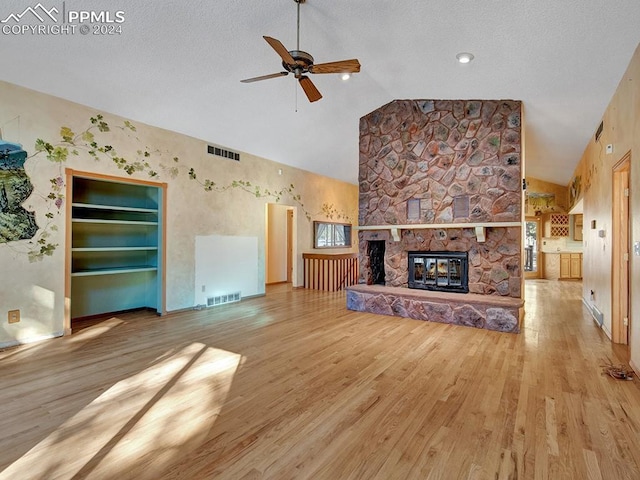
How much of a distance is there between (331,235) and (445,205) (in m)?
4.35

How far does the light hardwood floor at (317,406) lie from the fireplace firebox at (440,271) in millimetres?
1042

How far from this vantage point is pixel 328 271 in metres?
7.67

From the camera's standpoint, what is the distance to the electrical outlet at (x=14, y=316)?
370cm

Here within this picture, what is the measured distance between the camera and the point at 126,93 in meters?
4.17

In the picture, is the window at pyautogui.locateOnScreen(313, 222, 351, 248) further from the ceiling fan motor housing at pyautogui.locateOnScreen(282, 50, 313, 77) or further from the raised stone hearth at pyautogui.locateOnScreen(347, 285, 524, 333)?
the ceiling fan motor housing at pyautogui.locateOnScreen(282, 50, 313, 77)

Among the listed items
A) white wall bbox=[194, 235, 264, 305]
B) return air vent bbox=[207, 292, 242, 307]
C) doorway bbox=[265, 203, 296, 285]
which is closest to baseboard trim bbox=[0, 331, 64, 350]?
white wall bbox=[194, 235, 264, 305]

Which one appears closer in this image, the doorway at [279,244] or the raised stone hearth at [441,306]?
the raised stone hearth at [441,306]

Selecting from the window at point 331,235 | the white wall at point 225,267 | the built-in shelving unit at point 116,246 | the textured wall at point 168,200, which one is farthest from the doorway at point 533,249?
the built-in shelving unit at point 116,246

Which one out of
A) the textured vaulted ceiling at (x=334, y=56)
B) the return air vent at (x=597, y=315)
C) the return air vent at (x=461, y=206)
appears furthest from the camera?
the return air vent at (x=461, y=206)

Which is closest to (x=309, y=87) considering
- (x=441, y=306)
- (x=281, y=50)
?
(x=281, y=50)

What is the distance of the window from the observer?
8.58 meters

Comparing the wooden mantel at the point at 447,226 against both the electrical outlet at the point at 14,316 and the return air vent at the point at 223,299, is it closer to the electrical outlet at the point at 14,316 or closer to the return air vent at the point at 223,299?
the return air vent at the point at 223,299

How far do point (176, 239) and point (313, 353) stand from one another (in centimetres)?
302

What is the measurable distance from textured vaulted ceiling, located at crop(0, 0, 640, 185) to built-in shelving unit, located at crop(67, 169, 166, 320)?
4.04ft
